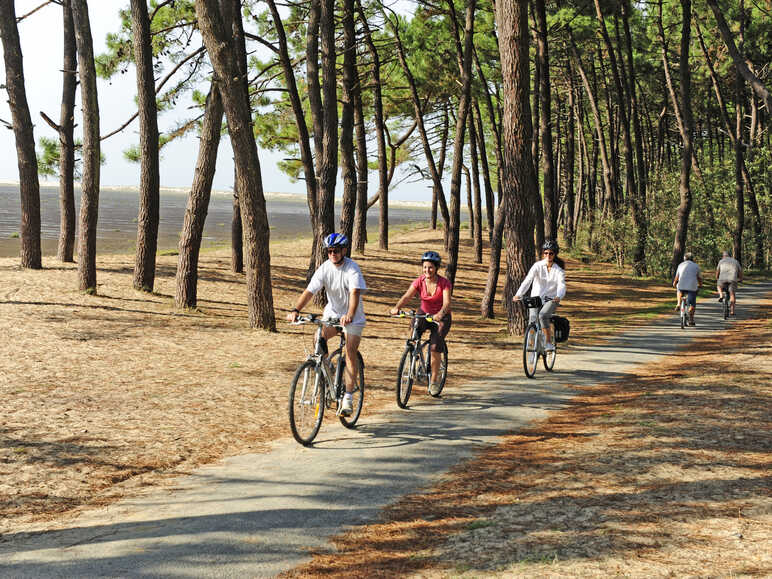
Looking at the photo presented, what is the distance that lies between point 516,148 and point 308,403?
9963 millimetres

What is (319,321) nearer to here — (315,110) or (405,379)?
(405,379)

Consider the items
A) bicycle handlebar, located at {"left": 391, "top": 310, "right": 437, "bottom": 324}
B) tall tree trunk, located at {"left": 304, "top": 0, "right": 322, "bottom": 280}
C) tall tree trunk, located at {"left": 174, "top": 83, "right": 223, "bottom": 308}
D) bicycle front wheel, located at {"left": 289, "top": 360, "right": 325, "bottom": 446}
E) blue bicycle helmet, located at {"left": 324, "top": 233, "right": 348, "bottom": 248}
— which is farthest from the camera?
tall tree trunk, located at {"left": 304, "top": 0, "right": 322, "bottom": 280}

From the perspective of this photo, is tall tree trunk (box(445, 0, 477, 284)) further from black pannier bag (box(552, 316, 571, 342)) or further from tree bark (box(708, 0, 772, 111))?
black pannier bag (box(552, 316, 571, 342))

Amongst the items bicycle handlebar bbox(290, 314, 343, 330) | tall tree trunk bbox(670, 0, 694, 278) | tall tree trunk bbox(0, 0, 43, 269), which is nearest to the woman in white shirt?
bicycle handlebar bbox(290, 314, 343, 330)

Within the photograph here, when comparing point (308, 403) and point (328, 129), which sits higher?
point (328, 129)

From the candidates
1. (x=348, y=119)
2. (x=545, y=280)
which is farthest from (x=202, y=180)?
(x=545, y=280)

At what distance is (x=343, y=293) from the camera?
7711mm

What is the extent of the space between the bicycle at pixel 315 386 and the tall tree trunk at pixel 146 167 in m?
10.4

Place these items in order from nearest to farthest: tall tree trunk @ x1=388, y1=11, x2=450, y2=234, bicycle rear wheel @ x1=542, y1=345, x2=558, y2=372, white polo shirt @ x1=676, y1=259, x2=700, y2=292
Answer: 1. bicycle rear wheel @ x1=542, y1=345, x2=558, y2=372
2. white polo shirt @ x1=676, y1=259, x2=700, y2=292
3. tall tree trunk @ x1=388, y1=11, x2=450, y2=234

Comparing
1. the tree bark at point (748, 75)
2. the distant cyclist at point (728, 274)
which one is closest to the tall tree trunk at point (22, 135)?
the tree bark at point (748, 75)

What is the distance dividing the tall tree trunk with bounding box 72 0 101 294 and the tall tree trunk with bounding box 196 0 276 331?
4.17 m

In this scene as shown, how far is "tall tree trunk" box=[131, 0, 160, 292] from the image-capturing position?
55.5ft

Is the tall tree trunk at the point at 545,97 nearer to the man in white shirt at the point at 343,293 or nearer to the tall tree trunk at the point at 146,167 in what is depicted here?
the tall tree trunk at the point at 146,167

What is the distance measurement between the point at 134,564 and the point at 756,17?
39.2 metres
